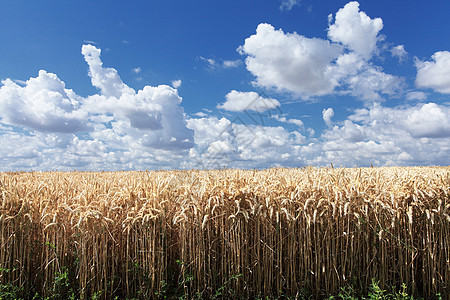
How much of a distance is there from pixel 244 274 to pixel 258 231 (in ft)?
2.54

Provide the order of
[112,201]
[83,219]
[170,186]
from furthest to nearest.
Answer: [170,186] < [112,201] < [83,219]

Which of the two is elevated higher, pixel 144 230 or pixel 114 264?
pixel 144 230

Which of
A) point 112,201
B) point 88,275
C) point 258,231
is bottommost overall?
point 88,275

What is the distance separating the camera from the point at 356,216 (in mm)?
4785

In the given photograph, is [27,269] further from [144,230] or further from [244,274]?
[244,274]

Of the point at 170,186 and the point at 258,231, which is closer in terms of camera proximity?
the point at 258,231

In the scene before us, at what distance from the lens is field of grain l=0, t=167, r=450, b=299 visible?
4.63 m

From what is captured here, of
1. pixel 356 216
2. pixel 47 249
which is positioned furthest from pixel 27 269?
pixel 356 216

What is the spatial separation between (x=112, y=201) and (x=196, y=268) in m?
1.80

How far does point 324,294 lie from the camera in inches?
188

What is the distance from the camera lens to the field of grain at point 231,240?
182 inches

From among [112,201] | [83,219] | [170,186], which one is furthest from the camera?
[170,186]

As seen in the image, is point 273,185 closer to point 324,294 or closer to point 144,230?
point 324,294

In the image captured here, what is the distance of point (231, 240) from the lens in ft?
15.2
